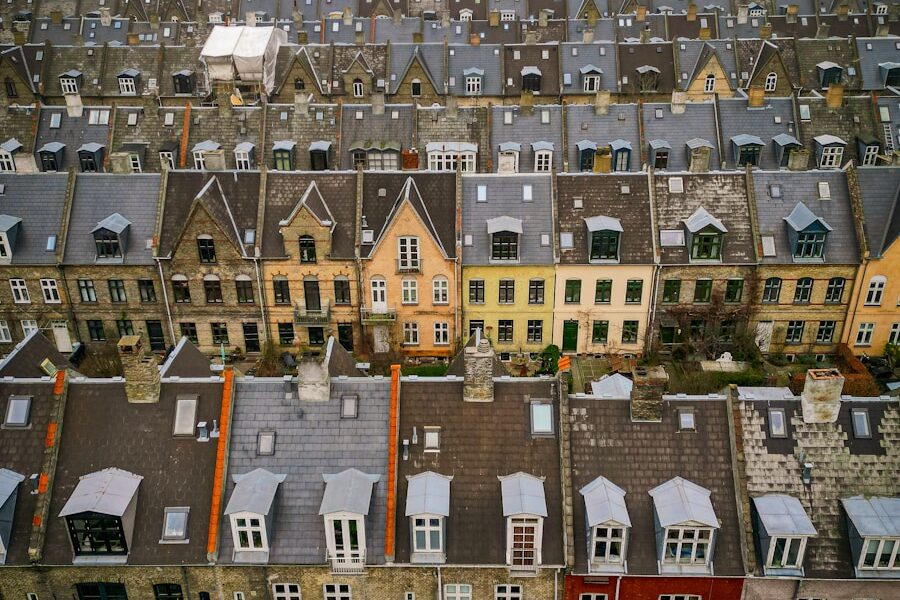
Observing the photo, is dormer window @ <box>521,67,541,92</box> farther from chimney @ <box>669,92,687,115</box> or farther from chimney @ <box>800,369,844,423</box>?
chimney @ <box>800,369,844,423</box>

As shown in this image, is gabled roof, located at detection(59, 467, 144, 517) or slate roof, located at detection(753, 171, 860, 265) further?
slate roof, located at detection(753, 171, 860, 265)

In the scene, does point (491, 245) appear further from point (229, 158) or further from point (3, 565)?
point (3, 565)

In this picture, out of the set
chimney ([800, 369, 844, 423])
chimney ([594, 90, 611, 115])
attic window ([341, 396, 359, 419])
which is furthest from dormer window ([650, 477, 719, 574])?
chimney ([594, 90, 611, 115])

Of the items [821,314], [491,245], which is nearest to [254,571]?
[491,245]

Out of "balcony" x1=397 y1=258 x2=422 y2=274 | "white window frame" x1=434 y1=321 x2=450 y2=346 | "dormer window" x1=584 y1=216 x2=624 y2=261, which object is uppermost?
"dormer window" x1=584 y1=216 x2=624 y2=261

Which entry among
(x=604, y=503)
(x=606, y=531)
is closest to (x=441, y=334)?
(x=604, y=503)

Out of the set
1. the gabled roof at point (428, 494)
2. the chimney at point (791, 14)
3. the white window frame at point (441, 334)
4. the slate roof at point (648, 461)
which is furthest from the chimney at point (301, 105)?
the chimney at point (791, 14)
